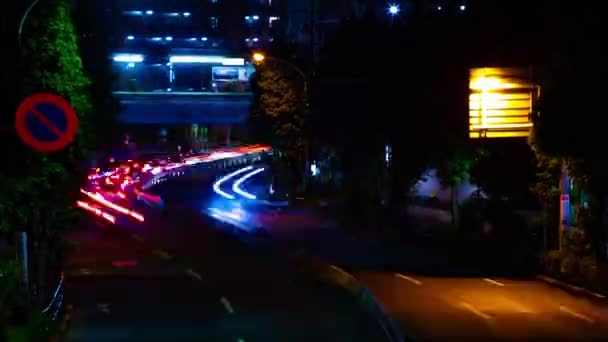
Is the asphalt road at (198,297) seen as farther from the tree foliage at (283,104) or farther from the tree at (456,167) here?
the tree foliage at (283,104)

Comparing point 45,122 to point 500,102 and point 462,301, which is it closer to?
point 462,301

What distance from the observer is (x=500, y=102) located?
1140 inches

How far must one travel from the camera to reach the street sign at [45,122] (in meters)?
11.9

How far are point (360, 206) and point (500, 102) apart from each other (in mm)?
16620

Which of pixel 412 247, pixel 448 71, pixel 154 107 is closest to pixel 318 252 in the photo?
pixel 412 247

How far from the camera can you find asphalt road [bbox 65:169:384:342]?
59.5 ft

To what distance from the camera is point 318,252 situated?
33375 mm

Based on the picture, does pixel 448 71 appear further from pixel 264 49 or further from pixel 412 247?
pixel 264 49

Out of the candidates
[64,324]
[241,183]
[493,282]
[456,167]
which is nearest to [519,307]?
[493,282]

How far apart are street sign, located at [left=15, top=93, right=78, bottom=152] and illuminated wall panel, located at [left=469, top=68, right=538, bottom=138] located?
1832 cm

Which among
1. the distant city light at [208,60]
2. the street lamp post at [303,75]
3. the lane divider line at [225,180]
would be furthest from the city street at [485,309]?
the distant city light at [208,60]

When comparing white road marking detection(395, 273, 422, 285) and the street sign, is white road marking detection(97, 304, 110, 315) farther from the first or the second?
the street sign

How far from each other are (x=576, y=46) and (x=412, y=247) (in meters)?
13.6

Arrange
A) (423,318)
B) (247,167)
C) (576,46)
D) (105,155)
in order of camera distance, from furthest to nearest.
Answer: (247,167) → (105,155) → (576,46) → (423,318)
